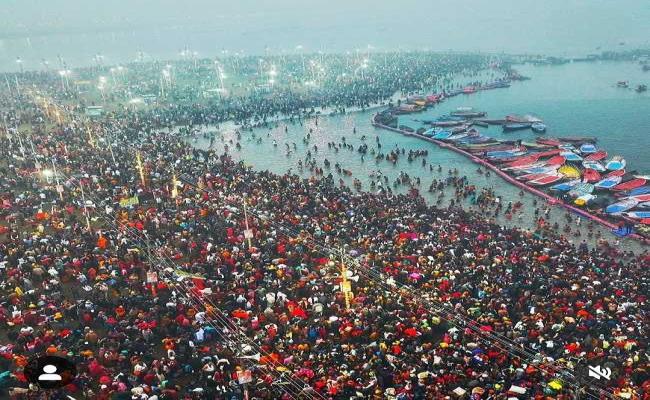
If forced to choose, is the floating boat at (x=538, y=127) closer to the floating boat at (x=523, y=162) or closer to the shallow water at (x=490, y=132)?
the shallow water at (x=490, y=132)

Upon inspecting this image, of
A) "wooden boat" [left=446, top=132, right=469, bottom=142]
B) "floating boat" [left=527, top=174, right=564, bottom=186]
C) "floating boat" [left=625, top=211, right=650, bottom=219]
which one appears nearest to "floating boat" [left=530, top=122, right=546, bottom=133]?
"wooden boat" [left=446, top=132, right=469, bottom=142]

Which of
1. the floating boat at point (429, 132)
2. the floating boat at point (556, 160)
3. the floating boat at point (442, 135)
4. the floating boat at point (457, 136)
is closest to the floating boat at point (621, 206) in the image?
the floating boat at point (556, 160)

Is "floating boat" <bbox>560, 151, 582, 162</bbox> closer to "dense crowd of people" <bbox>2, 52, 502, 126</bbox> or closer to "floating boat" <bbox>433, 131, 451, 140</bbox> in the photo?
"floating boat" <bbox>433, 131, 451, 140</bbox>

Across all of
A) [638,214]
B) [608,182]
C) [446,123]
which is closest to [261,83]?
[446,123]

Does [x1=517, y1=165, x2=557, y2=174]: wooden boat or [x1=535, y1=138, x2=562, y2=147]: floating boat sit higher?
[x1=535, y1=138, x2=562, y2=147]: floating boat

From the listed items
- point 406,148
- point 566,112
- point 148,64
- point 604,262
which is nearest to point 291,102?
point 406,148

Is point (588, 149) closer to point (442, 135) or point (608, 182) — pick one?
point (608, 182)
